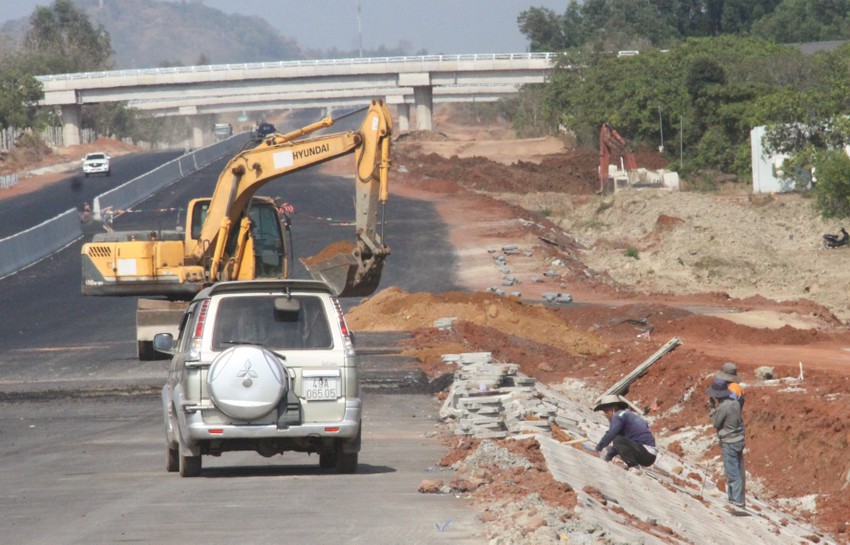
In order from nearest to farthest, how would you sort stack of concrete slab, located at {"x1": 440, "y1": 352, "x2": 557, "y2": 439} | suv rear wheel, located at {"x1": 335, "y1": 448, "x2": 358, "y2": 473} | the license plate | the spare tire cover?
the spare tire cover, the license plate, suv rear wheel, located at {"x1": 335, "y1": 448, "x2": 358, "y2": 473}, stack of concrete slab, located at {"x1": 440, "y1": 352, "x2": 557, "y2": 439}

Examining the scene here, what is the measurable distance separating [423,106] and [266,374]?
10724 cm

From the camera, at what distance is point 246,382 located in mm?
12672

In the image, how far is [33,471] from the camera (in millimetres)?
15375

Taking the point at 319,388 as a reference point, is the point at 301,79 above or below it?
above

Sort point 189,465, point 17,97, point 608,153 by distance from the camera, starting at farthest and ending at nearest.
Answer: point 17,97 < point 608,153 < point 189,465

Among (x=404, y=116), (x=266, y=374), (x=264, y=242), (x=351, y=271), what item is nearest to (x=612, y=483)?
(x=266, y=374)

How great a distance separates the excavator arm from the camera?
938 inches

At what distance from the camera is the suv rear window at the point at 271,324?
516 inches

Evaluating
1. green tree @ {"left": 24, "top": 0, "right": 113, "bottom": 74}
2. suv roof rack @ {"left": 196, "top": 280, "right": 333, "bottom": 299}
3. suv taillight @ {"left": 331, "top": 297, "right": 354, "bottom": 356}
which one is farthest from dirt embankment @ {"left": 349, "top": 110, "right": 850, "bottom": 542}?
green tree @ {"left": 24, "top": 0, "right": 113, "bottom": 74}

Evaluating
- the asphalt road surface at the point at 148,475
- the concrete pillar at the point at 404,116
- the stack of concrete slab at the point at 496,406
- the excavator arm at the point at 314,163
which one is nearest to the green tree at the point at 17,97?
the concrete pillar at the point at 404,116

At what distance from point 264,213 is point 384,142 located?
3.04 m

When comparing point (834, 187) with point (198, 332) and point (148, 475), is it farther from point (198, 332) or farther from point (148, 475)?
point (198, 332)

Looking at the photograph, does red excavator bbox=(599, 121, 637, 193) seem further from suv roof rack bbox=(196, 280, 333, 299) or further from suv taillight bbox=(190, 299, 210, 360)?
suv taillight bbox=(190, 299, 210, 360)

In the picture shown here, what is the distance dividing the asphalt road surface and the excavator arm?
2227mm
